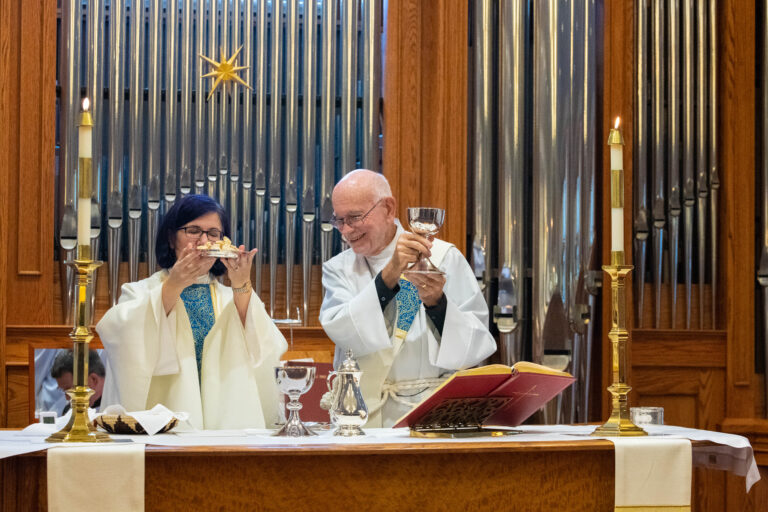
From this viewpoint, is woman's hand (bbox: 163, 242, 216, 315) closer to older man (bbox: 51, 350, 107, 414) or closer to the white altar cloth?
the white altar cloth

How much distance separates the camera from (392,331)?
4258mm

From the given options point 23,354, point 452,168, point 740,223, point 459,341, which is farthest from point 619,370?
point 23,354

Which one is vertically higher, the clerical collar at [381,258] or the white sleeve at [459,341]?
the clerical collar at [381,258]

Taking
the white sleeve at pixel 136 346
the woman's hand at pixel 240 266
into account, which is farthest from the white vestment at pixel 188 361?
the woman's hand at pixel 240 266

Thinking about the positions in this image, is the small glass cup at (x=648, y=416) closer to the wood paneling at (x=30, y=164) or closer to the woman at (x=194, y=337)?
the woman at (x=194, y=337)

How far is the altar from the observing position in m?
2.56

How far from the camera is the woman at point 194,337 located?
156 inches

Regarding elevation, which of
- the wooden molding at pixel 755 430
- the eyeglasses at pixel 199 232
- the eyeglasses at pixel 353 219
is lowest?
the wooden molding at pixel 755 430

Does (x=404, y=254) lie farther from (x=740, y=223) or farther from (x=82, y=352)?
(x=740, y=223)

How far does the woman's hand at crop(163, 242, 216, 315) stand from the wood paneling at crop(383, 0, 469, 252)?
5.13 feet

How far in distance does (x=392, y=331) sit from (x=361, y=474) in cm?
164

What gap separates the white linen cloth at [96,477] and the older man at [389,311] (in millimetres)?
1424

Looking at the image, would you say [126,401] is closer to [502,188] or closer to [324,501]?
[324,501]

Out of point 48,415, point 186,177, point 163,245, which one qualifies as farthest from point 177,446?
point 186,177
